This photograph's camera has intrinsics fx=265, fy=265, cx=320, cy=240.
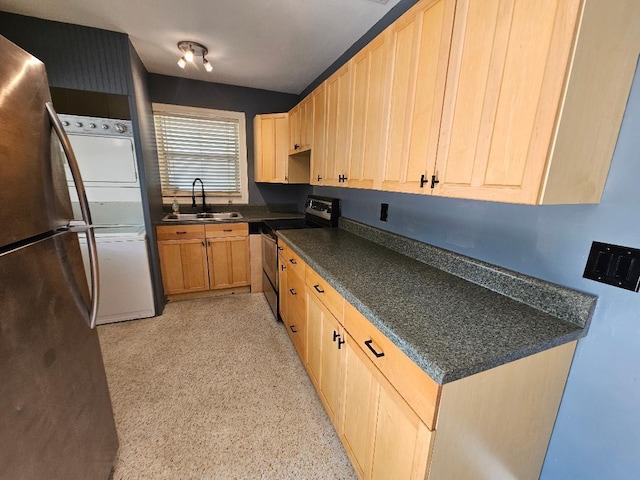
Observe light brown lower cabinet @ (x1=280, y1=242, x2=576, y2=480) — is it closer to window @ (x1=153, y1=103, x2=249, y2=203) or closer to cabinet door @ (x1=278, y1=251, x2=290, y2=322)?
cabinet door @ (x1=278, y1=251, x2=290, y2=322)

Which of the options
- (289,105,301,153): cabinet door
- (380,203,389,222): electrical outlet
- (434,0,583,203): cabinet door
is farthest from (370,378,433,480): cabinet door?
(289,105,301,153): cabinet door

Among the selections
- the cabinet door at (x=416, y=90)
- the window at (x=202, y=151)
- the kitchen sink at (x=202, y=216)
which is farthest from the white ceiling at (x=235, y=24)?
the kitchen sink at (x=202, y=216)

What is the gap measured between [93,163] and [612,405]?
359 cm

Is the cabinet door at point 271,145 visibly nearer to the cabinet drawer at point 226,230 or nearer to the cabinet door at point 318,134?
the cabinet drawer at point 226,230

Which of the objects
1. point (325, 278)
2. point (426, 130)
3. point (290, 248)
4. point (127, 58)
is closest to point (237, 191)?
point (127, 58)

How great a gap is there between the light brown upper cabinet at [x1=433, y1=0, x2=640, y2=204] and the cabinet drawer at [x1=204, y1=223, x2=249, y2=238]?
257 centimetres

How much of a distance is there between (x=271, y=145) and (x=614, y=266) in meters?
3.02

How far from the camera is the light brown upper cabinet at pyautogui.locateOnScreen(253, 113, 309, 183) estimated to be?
10.0 ft

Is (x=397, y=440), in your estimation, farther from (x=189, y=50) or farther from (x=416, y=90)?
(x=189, y=50)

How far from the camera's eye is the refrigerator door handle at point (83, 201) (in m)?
0.89

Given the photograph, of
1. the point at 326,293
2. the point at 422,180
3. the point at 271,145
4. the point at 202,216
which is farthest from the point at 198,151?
the point at 422,180

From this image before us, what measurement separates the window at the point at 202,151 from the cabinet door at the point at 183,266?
2.44 ft

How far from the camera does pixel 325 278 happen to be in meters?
1.37

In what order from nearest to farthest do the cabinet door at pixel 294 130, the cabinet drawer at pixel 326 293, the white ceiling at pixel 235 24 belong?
1. the cabinet drawer at pixel 326 293
2. the white ceiling at pixel 235 24
3. the cabinet door at pixel 294 130
